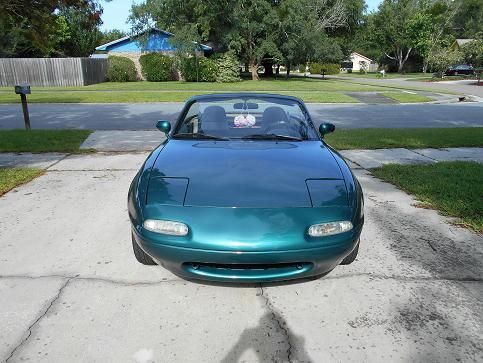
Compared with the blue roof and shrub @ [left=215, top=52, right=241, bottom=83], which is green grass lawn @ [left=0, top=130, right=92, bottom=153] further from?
the blue roof

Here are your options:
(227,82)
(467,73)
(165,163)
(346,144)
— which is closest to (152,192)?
(165,163)

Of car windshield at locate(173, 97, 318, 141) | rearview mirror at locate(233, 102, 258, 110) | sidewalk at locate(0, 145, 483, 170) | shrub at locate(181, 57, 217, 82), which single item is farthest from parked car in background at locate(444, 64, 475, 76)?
rearview mirror at locate(233, 102, 258, 110)

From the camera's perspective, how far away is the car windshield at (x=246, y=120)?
397 cm

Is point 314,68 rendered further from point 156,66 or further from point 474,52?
point 156,66

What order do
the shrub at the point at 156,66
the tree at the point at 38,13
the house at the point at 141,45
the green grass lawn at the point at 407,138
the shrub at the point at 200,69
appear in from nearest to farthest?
the green grass lawn at the point at 407,138 → the tree at the point at 38,13 → the shrub at the point at 200,69 → the shrub at the point at 156,66 → the house at the point at 141,45

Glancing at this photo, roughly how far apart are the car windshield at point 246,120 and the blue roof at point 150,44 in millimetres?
31174

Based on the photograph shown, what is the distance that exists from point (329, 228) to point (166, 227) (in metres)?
1.05

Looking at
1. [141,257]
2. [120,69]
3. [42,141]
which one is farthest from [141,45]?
[141,257]

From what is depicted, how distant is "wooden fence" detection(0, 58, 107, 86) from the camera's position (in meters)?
28.8

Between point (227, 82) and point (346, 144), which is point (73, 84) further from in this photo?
point (346, 144)

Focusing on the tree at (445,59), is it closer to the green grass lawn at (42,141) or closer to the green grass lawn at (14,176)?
the green grass lawn at (42,141)

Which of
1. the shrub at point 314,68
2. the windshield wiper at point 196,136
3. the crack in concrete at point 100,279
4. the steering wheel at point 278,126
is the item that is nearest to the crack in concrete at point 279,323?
the crack in concrete at point 100,279

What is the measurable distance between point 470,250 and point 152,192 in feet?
9.30

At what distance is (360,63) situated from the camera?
8656cm
